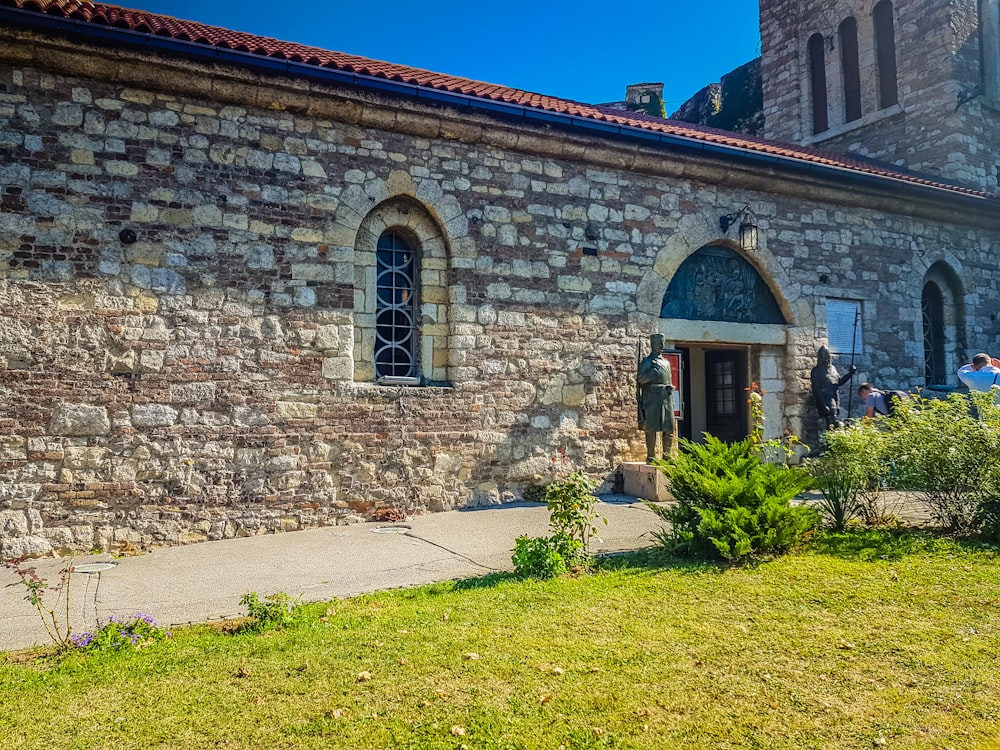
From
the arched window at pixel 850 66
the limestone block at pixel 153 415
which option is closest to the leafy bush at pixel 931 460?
the limestone block at pixel 153 415

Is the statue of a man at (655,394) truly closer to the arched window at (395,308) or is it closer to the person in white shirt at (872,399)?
the arched window at (395,308)

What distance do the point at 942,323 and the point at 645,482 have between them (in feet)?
23.0

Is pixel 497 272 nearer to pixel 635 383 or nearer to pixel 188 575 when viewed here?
pixel 635 383

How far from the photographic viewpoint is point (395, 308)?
8336mm

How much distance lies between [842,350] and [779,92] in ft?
31.2

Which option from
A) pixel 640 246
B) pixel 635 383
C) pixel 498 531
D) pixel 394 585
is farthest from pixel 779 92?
pixel 394 585

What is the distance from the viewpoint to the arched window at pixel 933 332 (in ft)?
40.8

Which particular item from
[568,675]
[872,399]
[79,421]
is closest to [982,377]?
[872,399]

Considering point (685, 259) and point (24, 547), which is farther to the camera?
point (685, 259)

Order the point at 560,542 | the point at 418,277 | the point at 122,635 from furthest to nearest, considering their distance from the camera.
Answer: the point at 418,277
the point at 560,542
the point at 122,635

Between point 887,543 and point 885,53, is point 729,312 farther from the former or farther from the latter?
point 885,53

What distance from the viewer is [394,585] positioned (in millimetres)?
5301

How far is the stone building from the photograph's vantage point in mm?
6664

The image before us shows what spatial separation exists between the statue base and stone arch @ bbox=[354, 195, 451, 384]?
2547 millimetres
